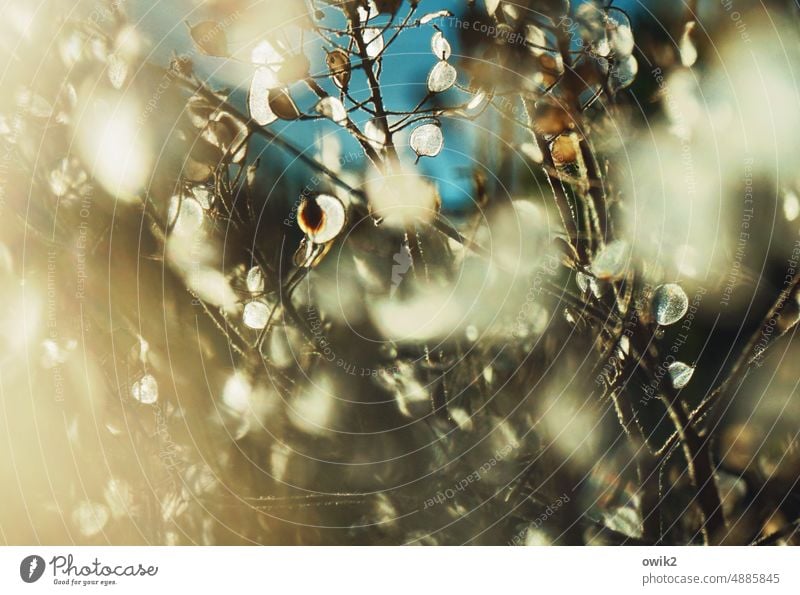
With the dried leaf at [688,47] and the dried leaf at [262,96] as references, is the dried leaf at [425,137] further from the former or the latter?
the dried leaf at [688,47]

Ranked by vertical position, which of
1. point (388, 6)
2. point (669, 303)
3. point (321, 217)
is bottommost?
point (669, 303)

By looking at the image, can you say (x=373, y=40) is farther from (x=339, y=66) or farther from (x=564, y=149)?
(x=564, y=149)

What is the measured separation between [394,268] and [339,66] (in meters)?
0.17

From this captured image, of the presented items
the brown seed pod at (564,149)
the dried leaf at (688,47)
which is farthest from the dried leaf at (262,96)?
the dried leaf at (688,47)

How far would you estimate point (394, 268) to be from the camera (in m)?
0.48

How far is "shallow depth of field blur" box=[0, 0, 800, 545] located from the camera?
462 millimetres

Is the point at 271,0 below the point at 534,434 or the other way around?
the other way around

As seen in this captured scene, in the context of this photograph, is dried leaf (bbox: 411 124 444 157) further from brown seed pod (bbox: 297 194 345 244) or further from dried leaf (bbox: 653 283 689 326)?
dried leaf (bbox: 653 283 689 326)

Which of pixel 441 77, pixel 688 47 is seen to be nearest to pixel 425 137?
pixel 441 77

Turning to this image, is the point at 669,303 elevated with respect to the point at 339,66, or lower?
lower

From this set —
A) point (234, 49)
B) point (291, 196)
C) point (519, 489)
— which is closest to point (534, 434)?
point (519, 489)

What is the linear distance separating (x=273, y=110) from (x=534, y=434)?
13.6 inches

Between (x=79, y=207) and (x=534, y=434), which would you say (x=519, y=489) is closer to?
(x=534, y=434)

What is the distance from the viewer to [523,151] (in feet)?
1.57
